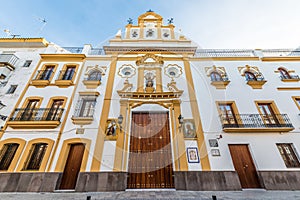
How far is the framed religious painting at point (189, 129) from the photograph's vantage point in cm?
922

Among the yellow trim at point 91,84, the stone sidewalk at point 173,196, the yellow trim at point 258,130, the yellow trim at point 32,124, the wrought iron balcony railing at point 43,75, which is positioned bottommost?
the stone sidewalk at point 173,196

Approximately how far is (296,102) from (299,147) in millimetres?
3677

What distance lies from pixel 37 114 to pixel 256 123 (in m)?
15.3

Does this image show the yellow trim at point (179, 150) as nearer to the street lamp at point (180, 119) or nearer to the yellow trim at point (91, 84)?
the street lamp at point (180, 119)

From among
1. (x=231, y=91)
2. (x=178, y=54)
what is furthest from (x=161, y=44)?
(x=231, y=91)

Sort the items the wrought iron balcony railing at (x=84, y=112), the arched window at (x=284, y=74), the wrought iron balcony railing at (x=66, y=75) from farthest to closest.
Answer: the arched window at (x=284, y=74) < the wrought iron balcony railing at (x=66, y=75) < the wrought iron balcony railing at (x=84, y=112)

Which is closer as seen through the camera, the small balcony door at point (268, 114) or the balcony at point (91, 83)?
the small balcony door at point (268, 114)

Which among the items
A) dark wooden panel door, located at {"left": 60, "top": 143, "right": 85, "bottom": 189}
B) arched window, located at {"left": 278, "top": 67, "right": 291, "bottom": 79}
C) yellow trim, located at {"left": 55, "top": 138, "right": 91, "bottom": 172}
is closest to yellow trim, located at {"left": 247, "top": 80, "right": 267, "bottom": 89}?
arched window, located at {"left": 278, "top": 67, "right": 291, "bottom": 79}

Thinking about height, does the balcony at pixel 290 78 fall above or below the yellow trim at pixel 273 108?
above

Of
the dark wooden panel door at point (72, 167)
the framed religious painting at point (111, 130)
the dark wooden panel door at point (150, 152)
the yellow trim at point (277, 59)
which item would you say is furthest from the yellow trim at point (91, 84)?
the yellow trim at point (277, 59)

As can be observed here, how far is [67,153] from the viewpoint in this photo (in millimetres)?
8875

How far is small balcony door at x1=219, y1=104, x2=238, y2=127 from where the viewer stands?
9.68 metres

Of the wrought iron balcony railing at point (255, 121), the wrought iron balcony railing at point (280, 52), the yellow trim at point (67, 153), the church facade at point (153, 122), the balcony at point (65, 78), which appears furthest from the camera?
the wrought iron balcony railing at point (280, 52)

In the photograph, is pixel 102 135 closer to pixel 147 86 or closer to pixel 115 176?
pixel 115 176
